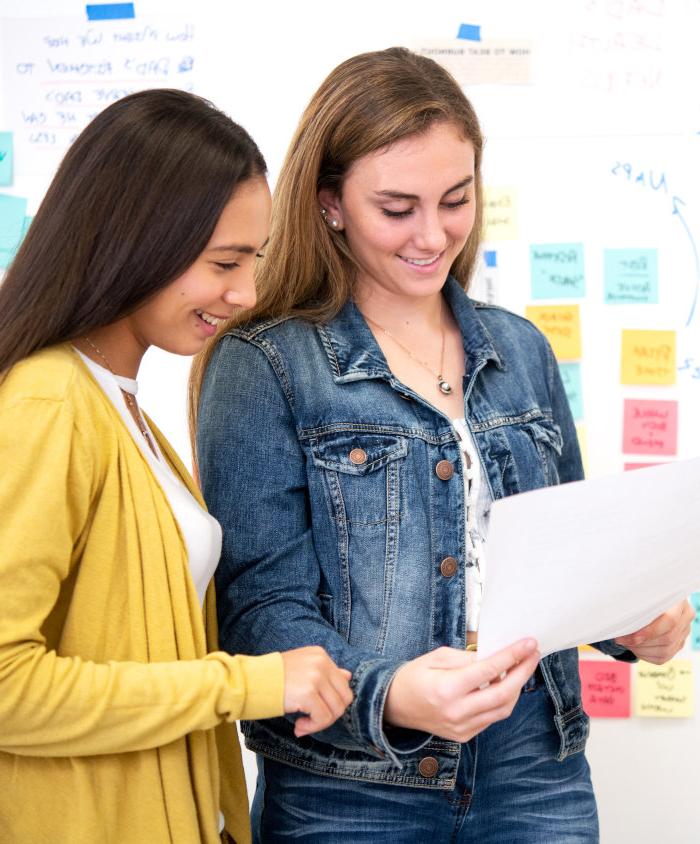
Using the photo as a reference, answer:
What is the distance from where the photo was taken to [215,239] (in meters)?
1.02

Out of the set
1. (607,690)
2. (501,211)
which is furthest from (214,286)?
(607,690)

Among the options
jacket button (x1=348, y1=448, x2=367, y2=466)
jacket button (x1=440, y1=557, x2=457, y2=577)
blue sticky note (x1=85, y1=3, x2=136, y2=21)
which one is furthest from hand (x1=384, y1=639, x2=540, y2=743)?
blue sticky note (x1=85, y1=3, x2=136, y2=21)

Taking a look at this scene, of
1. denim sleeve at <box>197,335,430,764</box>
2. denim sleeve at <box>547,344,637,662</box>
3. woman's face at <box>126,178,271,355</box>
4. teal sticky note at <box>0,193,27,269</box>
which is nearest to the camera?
woman's face at <box>126,178,271,355</box>

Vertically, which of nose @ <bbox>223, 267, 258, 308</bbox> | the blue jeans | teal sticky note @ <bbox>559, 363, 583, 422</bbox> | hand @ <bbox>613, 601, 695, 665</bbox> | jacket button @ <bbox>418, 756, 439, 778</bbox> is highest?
nose @ <bbox>223, 267, 258, 308</bbox>

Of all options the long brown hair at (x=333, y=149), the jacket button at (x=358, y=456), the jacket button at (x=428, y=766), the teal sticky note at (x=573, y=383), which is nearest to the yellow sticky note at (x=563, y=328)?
the teal sticky note at (x=573, y=383)

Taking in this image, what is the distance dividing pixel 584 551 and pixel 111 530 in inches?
17.3

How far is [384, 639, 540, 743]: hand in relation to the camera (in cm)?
103

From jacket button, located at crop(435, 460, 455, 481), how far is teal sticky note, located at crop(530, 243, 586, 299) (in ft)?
3.22

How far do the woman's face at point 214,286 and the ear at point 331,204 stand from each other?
23 centimetres

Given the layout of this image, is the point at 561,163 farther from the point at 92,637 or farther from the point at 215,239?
the point at 92,637

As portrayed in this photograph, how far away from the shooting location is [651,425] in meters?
2.11

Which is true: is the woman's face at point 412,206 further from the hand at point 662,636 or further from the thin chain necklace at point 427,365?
the hand at point 662,636

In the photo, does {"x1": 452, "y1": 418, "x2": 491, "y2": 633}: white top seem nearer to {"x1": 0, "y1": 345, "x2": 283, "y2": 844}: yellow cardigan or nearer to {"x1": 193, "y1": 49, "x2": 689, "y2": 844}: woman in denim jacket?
{"x1": 193, "y1": 49, "x2": 689, "y2": 844}: woman in denim jacket

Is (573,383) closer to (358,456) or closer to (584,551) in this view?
(358,456)
